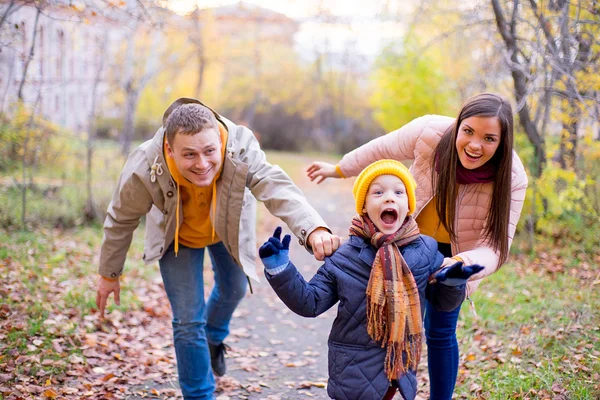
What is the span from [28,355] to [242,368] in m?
1.75

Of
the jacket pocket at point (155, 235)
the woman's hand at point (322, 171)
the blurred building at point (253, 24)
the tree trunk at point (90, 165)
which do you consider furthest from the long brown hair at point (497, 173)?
the blurred building at point (253, 24)

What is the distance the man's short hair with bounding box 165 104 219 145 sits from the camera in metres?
3.28

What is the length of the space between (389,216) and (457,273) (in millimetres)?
430

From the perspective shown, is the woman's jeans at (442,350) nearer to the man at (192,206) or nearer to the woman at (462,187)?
the woman at (462,187)

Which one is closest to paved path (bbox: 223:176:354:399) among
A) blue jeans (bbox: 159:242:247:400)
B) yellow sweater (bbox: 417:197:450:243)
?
blue jeans (bbox: 159:242:247:400)

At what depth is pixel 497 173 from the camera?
3311 mm

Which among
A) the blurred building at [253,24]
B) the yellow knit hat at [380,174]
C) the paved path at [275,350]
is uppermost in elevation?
the blurred building at [253,24]

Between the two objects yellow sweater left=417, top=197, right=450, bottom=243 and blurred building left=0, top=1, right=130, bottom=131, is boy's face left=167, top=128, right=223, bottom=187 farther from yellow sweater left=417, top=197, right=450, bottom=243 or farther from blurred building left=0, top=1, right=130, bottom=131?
blurred building left=0, top=1, right=130, bottom=131

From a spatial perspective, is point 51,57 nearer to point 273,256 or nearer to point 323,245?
point 323,245

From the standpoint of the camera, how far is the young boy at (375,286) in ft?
9.07

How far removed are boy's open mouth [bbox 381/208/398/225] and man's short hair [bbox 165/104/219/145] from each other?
3.89 feet

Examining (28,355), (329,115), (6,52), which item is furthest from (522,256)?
(329,115)

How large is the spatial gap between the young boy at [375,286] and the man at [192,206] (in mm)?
482

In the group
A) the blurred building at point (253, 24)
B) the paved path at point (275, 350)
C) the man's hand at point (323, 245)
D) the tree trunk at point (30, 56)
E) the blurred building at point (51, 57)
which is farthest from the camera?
the blurred building at point (253, 24)
